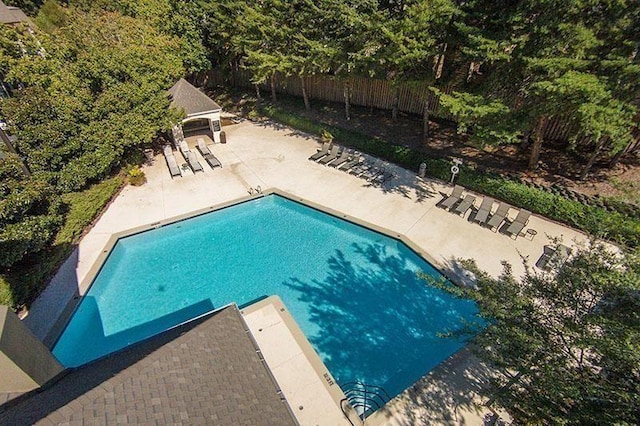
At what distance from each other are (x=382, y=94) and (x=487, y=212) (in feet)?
42.1

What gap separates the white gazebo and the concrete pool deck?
1.88 meters

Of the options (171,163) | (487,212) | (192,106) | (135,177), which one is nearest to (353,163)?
(487,212)

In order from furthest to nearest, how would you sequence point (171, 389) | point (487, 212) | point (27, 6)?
point (27, 6), point (487, 212), point (171, 389)

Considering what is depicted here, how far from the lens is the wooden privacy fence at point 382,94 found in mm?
16984

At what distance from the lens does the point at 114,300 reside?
12.2m

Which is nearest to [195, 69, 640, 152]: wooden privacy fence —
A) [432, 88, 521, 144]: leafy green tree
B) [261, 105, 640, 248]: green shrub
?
[261, 105, 640, 248]: green shrub

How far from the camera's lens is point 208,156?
833 inches

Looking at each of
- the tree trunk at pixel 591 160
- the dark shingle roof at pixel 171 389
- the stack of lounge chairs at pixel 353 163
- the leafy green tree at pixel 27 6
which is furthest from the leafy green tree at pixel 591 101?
the leafy green tree at pixel 27 6

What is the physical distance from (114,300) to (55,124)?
9778 millimetres

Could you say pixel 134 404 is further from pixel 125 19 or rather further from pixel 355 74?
pixel 125 19

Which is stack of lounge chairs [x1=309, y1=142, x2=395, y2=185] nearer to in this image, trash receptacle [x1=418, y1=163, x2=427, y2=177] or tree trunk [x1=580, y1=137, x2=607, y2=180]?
trash receptacle [x1=418, y1=163, x2=427, y2=177]

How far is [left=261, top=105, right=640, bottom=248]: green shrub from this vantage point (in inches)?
486

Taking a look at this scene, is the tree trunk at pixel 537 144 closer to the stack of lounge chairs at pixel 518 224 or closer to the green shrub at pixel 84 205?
the stack of lounge chairs at pixel 518 224

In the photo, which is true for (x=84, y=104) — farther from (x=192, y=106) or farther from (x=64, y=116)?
(x=192, y=106)
